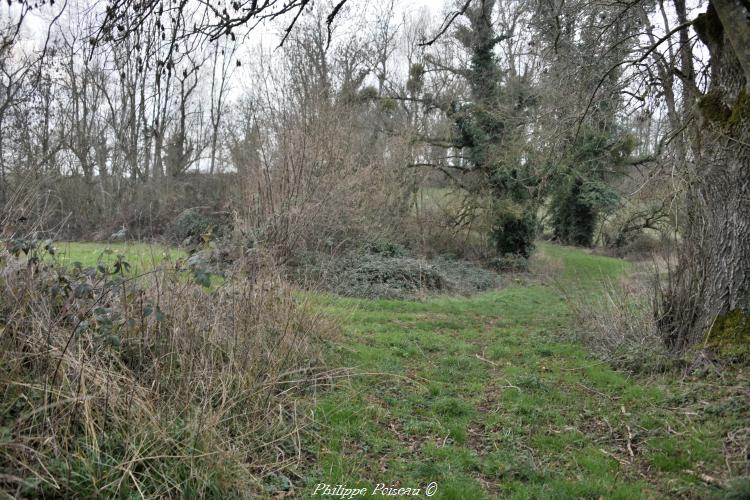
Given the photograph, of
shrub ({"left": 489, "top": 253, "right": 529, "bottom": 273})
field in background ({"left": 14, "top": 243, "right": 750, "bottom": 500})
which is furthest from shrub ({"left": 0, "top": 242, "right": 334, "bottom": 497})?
shrub ({"left": 489, "top": 253, "right": 529, "bottom": 273})

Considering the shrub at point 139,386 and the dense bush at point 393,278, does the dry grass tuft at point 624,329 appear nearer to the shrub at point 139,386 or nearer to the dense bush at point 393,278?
the shrub at point 139,386

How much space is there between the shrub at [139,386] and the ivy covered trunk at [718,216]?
4601mm

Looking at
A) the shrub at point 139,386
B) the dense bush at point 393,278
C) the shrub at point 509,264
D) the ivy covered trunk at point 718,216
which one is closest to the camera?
the shrub at point 139,386

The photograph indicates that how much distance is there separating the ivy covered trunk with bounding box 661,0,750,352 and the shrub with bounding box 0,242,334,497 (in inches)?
181

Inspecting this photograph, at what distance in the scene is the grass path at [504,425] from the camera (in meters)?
3.98

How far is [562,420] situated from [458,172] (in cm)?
1564

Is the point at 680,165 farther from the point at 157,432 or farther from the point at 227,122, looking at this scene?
the point at 227,122

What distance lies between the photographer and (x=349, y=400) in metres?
5.33

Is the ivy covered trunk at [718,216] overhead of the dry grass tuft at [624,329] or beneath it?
overhead

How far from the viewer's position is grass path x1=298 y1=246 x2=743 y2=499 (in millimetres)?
3982

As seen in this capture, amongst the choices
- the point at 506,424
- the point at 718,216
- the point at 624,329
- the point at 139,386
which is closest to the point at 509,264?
the point at 624,329

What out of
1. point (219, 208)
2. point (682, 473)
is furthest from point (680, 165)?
point (219, 208)

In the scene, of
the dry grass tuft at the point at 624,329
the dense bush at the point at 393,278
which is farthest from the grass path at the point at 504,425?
the dense bush at the point at 393,278

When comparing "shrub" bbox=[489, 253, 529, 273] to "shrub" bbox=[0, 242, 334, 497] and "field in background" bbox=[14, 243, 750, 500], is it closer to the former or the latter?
"field in background" bbox=[14, 243, 750, 500]
